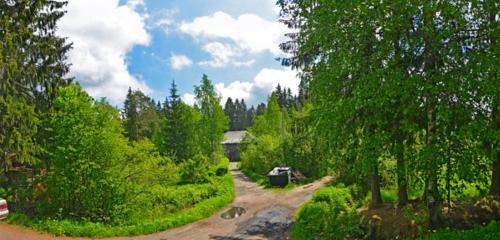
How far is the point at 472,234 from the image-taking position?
9562 millimetres

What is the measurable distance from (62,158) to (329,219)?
35.2ft

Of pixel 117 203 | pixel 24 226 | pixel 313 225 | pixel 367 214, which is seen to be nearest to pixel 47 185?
pixel 24 226

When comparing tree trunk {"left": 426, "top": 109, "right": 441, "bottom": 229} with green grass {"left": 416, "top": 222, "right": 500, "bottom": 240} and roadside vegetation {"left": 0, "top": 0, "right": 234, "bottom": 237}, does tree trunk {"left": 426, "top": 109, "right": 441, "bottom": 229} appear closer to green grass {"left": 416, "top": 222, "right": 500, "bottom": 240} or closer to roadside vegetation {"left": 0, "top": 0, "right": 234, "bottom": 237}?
green grass {"left": 416, "top": 222, "right": 500, "bottom": 240}

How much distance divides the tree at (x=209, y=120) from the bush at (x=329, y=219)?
29851mm

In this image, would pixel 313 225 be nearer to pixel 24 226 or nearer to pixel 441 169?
pixel 441 169

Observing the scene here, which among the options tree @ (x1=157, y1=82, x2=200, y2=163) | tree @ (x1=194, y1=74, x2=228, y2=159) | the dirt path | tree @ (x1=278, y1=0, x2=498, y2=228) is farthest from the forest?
tree @ (x1=194, y1=74, x2=228, y2=159)

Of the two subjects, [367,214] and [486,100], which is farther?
[367,214]

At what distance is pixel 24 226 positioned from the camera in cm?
1691

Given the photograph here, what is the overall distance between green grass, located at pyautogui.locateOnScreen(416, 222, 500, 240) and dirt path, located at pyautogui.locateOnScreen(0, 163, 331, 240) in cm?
628

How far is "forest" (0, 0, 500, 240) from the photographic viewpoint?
360 inches

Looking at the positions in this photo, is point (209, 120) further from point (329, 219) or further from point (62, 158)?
point (329, 219)

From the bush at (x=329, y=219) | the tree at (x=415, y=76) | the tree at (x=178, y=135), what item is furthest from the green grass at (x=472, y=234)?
the tree at (x=178, y=135)

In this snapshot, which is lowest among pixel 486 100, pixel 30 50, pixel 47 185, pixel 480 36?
pixel 47 185

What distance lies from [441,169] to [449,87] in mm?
1861
